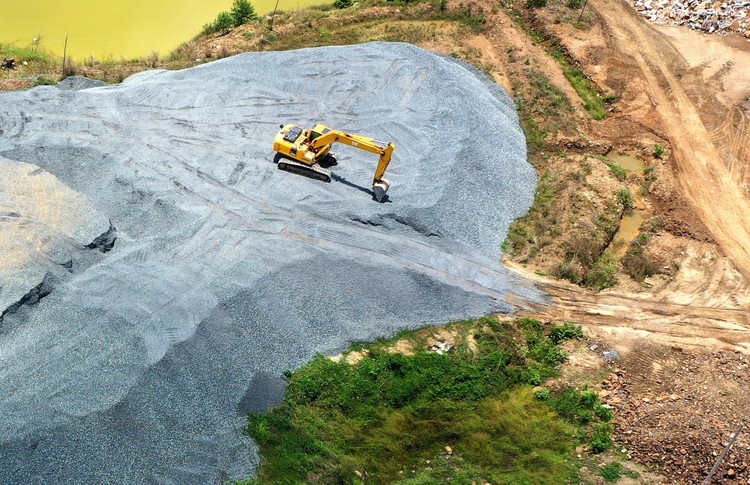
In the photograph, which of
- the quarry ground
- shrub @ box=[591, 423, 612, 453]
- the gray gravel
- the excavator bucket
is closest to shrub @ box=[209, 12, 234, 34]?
the quarry ground

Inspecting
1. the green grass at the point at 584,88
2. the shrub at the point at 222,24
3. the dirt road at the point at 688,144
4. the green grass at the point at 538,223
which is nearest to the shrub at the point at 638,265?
the green grass at the point at 538,223

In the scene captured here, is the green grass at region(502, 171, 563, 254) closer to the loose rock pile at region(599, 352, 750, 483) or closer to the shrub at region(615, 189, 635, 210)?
the shrub at region(615, 189, 635, 210)

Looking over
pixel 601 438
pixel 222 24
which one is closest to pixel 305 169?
pixel 601 438

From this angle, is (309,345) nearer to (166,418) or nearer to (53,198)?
(166,418)

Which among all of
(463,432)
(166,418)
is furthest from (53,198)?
(463,432)

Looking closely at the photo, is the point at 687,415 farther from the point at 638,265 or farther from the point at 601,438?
the point at 638,265
